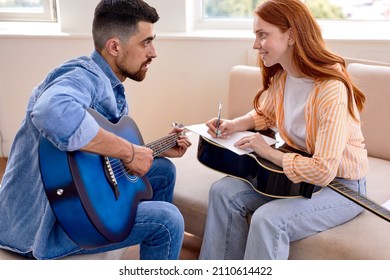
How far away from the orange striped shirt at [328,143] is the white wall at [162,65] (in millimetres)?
1157

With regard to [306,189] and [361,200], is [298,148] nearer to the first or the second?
[306,189]

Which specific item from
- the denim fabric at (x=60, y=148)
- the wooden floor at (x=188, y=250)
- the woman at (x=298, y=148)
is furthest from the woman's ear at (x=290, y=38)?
the wooden floor at (x=188, y=250)

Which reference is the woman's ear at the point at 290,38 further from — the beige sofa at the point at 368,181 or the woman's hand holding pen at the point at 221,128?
the beige sofa at the point at 368,181

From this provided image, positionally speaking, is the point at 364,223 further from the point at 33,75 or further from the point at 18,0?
the point at 18,0

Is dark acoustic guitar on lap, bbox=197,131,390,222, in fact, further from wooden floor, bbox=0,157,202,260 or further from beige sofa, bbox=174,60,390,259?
wooden floor, bbox=0,157,202,260

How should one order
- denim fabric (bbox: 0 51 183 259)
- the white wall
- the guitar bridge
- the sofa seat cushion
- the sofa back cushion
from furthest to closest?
1. the white wall
2. the sofa back cushion
3. the sofa seat cushion
4. the guitar bridge
5. denim fabric (bbox: 0 51 183 259)

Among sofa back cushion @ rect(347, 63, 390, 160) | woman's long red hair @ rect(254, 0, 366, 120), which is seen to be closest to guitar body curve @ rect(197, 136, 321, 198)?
woman's long red hair @ rect(254, 0, 366, 120)

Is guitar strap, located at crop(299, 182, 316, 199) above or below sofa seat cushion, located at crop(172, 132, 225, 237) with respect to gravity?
above

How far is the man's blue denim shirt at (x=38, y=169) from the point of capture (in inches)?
49.9

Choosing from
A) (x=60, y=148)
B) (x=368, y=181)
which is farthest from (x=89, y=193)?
(x=368, y=181)

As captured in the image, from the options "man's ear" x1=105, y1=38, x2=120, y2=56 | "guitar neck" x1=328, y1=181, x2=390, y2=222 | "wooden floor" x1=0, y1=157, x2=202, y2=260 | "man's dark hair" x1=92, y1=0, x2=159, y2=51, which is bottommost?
"wooden floor" x1=0, y1=157, x2=202, y2=260

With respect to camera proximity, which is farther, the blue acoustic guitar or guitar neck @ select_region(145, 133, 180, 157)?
guitar neck @ select_region(145, 133, 180, 157)

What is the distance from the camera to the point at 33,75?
2877 mm

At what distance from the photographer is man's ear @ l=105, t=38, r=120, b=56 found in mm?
1570
